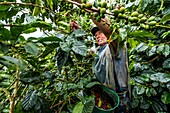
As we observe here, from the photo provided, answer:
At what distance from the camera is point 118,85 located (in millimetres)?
1313

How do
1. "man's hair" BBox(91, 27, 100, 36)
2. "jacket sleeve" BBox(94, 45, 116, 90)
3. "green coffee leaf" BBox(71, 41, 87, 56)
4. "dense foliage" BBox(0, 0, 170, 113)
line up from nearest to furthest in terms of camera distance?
"dense foliage" BBox(0, 0, 170, 113)
"green coffee leaf" BBox(71, 41, 87, 56)
"jacket sleeve" BBox(94, 45, 116, 90)
"man's hair" BBox(91, 27, 100, 36)

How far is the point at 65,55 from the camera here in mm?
924

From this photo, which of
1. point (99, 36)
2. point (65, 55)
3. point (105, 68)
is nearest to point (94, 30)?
point (99, 36)

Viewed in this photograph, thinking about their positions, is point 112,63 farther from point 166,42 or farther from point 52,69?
point 166,42

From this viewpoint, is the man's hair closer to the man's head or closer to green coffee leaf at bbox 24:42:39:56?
the man's head

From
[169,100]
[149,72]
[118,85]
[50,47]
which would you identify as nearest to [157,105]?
[169,100]

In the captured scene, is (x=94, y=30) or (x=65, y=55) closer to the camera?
(x=65, y=55)

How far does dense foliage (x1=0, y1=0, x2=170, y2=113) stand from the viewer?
71 cm

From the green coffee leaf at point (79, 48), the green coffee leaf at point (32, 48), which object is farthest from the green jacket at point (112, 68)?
the green coffee leaf at point (32, 48)

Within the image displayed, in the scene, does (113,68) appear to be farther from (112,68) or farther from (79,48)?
(79,48)

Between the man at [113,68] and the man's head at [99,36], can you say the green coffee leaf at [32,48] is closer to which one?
the man at [113,68]

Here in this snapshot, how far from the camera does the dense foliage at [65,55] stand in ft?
2.32

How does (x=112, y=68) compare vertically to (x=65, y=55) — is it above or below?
below

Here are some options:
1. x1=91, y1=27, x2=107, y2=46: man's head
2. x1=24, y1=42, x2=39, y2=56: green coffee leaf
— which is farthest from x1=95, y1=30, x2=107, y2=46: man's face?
x1=24, y1=42, x2=39, y2=56: green coffee leaf
